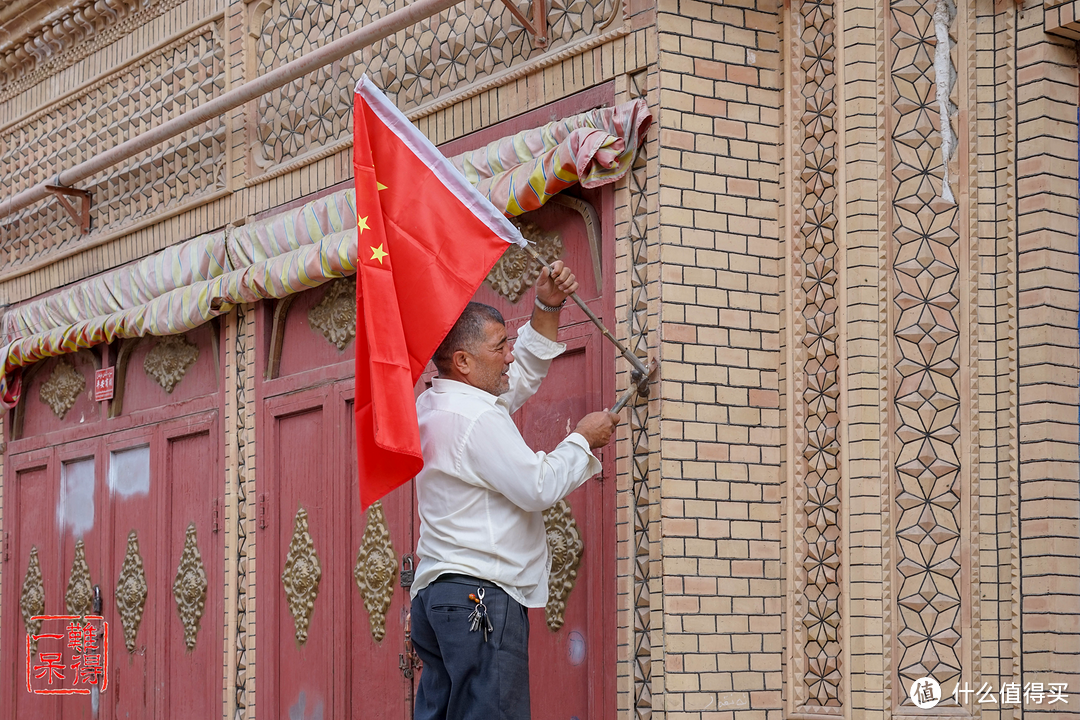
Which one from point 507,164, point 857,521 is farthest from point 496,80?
point 857,521

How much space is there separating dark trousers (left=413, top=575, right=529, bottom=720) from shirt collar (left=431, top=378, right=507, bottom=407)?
2.05 feet

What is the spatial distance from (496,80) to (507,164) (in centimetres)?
46

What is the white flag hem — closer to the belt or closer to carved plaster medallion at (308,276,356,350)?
the belt

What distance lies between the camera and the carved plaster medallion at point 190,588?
8.66 metres

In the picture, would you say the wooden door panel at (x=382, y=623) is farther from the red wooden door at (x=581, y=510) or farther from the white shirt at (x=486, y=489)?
the white shirt at (x=486, y=489)

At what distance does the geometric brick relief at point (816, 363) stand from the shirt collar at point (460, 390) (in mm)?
1255

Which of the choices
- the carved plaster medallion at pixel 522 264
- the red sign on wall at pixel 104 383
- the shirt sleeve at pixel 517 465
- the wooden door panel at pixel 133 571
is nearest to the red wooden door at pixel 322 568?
the carved plaster medallion at pixel 522 264

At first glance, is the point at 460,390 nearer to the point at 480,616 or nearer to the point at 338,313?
the point at 480,616

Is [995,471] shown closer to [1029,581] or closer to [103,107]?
[1029,581]

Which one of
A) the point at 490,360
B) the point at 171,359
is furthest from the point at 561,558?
the point at 171,359

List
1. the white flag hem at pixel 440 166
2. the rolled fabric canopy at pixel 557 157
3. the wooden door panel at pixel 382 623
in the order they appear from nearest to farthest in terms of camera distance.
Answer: the white flag hem at pixel 440 166, the rolled fabric canopy at pixel 557 157, the wooden door panel at pixel 382 623

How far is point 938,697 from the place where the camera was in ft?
18.8

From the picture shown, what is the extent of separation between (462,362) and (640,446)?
33.2 inches

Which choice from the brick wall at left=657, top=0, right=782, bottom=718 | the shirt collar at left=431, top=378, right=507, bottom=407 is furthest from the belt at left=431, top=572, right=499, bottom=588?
the brick wall at left=657, top=0, right=782, bottom=718
